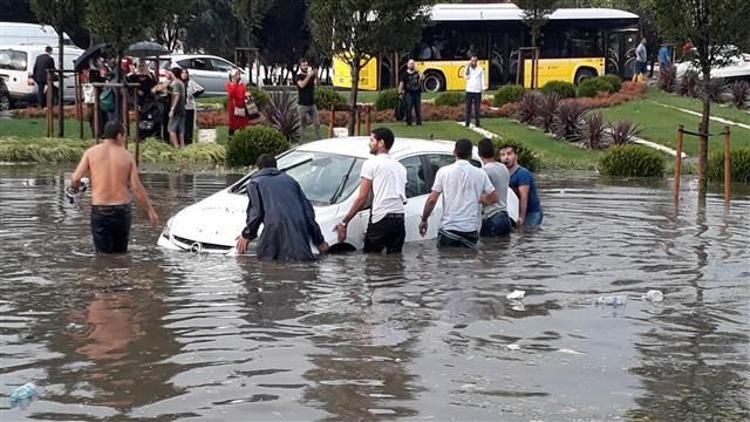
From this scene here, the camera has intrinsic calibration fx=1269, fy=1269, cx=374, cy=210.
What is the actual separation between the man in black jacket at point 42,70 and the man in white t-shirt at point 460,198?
21739 millimetres

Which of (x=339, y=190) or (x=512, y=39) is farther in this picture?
(x=512, y=39)

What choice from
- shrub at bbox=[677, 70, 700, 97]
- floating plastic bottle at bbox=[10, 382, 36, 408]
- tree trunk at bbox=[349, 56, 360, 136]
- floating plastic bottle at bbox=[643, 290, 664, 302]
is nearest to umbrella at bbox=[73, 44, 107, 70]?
tree trunk at bbox=[349, 56, 360, 136]

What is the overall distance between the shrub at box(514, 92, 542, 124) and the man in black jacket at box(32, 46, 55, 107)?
40.6 ft

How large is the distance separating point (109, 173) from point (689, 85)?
30.8m

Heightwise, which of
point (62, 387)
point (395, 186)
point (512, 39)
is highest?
point (512, 39)

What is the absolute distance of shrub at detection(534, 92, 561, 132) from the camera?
30891mm

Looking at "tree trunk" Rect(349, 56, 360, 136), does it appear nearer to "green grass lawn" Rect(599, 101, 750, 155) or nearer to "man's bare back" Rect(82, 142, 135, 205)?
"green grass lawn" Rect(599, 101, 750, 155)

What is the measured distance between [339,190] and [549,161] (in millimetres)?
13729

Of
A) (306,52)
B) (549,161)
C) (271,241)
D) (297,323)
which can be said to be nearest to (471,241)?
(271,241)

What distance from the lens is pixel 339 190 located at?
13.7m

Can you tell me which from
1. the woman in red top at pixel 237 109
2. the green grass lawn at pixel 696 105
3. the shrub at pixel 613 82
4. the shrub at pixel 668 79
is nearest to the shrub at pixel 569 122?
the green grass lawn at pixel 696 105

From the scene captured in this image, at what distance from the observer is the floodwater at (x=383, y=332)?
26.0 ft

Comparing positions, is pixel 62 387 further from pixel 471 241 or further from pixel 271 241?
pixel 471 241

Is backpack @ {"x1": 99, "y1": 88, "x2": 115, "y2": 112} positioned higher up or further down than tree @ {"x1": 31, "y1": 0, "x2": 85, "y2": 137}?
further down
